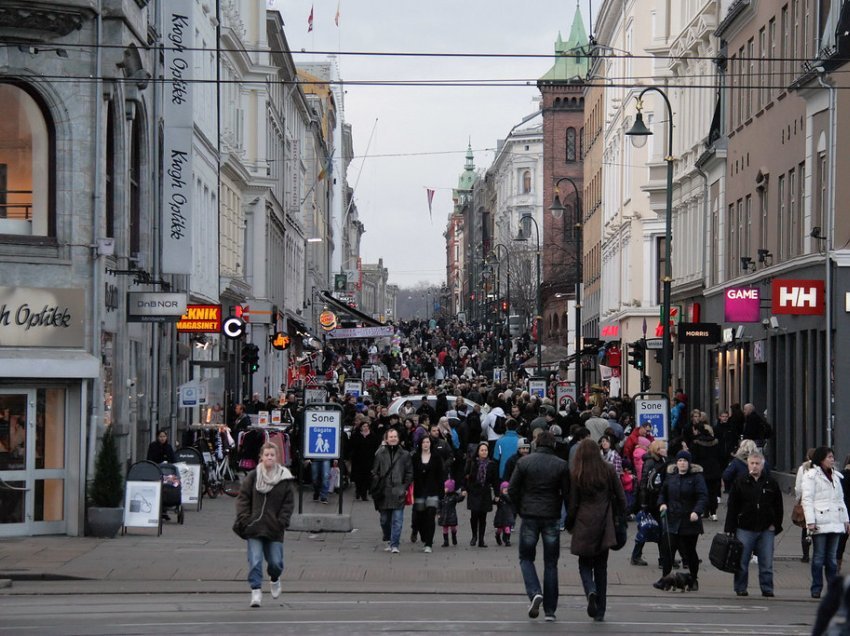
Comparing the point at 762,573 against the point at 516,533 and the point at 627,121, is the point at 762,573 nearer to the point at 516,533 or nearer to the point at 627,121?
the point at 516,533

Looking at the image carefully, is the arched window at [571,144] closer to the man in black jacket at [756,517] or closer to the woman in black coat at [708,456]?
the woman in black coat at [708,456]

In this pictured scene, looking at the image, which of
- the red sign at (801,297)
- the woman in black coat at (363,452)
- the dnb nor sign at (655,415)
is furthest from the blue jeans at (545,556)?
the red sign at (801,297)

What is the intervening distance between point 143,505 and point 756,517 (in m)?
9.42

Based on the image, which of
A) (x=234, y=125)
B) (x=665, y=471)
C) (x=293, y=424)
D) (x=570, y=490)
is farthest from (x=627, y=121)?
(x=570, y=490)

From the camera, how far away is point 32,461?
2300cm

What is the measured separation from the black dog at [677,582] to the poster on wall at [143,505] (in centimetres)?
806

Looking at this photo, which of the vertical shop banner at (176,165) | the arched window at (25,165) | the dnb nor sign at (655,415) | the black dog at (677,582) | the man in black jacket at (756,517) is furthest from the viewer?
the vertical shop banner at (176,165)

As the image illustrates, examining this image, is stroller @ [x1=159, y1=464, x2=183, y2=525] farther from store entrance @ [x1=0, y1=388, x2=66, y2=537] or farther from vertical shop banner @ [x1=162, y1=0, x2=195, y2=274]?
vertical shop banner @ [x1=162, y1=0, x2=195, y2=274]

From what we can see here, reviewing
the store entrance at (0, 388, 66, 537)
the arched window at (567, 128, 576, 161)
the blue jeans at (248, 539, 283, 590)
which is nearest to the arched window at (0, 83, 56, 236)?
the store entrance at (0, 388, 66, 537)

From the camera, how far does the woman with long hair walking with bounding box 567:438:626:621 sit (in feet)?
47.9

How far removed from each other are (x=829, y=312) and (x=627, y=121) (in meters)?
35.5

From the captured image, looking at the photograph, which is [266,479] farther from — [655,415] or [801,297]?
[801,297]

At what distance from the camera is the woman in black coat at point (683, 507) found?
18344 mm

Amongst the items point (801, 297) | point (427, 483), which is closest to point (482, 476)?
point (427, 483)
